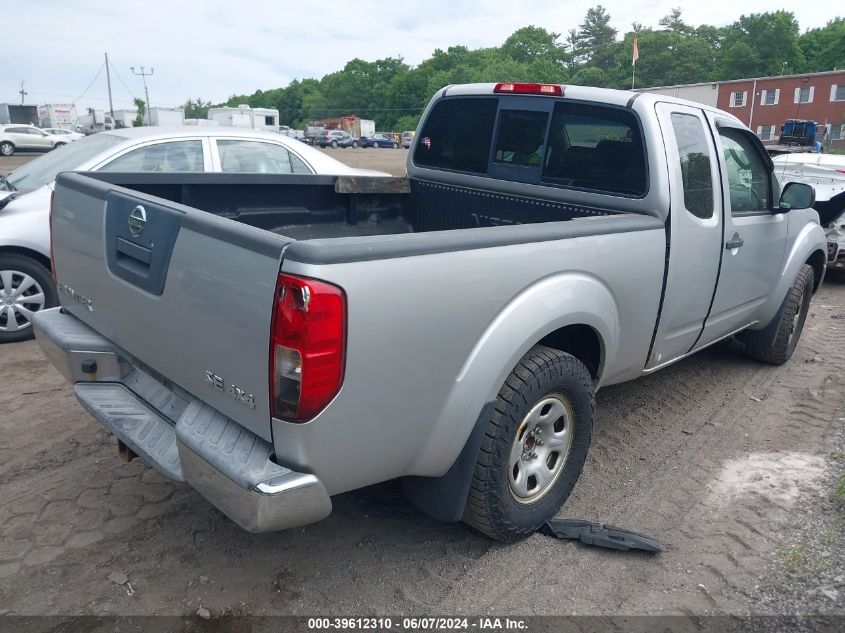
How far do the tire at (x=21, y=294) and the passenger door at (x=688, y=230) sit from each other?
482 cm

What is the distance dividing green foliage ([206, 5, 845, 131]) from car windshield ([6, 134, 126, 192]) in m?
77.4

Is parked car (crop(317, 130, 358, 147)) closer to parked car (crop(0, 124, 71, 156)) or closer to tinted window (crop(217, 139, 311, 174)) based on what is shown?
parked car (crop(0, 124, 71, 156))

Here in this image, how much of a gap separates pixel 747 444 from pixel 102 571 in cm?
363

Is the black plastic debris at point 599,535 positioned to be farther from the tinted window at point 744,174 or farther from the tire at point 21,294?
the tire at point 21,294

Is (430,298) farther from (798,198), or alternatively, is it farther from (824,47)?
(824,47)

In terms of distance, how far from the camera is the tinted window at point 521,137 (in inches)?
161

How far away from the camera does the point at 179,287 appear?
2.47 m

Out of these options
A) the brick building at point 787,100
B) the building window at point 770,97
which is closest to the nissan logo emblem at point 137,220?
the brick building at point 787,100

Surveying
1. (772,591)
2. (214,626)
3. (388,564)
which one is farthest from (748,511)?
(214,626)

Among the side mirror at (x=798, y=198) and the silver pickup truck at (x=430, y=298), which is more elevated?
the side mirror at (x=798, y=198)

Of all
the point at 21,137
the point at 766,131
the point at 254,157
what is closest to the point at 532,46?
the point at 766,131

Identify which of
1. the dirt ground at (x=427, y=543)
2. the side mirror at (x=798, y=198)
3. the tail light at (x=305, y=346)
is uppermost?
the side mirror at (x=798, y=198)

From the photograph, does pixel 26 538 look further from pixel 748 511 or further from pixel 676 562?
pixel 748 511

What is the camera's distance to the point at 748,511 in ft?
11.3
